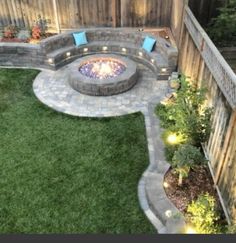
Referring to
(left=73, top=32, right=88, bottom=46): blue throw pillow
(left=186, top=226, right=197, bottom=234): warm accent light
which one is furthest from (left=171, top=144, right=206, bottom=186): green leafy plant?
(left=73, top=32, right=88, bottom=46): blue throw pillow

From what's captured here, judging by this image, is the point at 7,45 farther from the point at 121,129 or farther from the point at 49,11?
the point at 121,129

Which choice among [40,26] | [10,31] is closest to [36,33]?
[40,26]

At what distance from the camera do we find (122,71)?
468 inches

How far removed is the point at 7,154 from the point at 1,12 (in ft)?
26.7

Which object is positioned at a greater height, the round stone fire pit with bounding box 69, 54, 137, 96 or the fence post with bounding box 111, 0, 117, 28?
the fence post with bounding box 111, 0, 117, 28

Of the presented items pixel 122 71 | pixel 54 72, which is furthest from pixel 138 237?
pixel 54 72

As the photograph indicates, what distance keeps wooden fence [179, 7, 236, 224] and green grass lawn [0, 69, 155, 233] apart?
5.88 feet

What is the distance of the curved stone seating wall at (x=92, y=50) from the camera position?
12125mm

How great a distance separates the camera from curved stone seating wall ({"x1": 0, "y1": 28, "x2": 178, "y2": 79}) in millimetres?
12125

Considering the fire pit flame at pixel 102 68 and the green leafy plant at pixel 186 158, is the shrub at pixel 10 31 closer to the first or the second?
the fire pit flame at pixel 102 68

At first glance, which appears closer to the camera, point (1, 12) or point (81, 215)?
point (81, 215)

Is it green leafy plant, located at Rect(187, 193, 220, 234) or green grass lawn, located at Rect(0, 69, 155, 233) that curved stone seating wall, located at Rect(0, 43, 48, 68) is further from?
green leafy plant, located at Rect(187, 193, 220, 234)

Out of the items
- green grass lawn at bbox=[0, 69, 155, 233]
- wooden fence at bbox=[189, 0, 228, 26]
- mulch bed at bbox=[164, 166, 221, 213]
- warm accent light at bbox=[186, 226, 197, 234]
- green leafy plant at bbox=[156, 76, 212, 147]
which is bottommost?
green grass lawn at bbox=[0, 69, 155, 233]

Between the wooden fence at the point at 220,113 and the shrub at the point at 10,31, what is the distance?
8.16 meters
